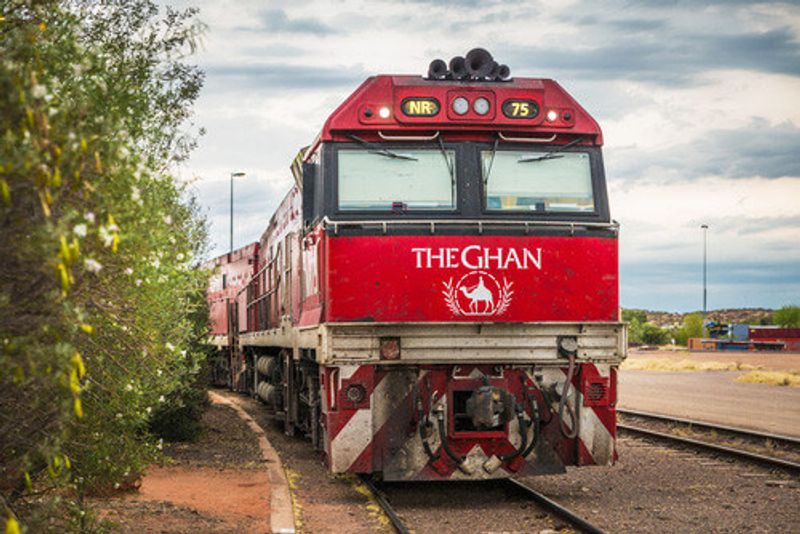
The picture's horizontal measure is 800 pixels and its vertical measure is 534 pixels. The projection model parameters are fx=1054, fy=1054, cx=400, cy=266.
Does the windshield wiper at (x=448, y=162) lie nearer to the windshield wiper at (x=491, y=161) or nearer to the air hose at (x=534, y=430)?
the windshield wiper at (x=491, y=161)

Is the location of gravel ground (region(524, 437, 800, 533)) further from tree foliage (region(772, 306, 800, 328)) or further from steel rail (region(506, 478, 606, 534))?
tree foliage (region(772, 306, 800, 328))

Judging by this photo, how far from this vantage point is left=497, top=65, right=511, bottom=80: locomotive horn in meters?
10.4

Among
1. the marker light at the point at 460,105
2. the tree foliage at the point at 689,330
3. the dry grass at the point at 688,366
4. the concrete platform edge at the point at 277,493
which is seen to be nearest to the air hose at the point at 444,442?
the concrete platform edge at the point at 277,493

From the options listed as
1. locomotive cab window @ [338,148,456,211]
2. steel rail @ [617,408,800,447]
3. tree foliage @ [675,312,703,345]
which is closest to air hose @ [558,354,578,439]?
locomotive cab window @ [338,148,456,211]

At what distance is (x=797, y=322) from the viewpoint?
109312 mm

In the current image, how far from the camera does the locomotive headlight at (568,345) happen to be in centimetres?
974

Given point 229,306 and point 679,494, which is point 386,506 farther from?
point 229,306

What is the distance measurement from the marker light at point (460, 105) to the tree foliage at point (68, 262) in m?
3.13

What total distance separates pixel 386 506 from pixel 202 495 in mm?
2220

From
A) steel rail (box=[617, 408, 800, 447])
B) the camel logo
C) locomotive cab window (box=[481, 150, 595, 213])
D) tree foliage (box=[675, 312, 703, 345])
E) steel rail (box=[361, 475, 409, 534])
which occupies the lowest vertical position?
tree foliage (box=[675, 312, 703, 345])

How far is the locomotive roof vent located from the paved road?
9.90 meters

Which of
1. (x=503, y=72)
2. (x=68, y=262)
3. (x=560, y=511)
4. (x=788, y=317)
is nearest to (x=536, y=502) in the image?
(x=560, y=511)

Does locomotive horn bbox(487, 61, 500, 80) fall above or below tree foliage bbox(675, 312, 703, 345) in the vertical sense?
above

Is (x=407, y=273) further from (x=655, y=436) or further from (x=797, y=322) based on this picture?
(x=797, y=322)
